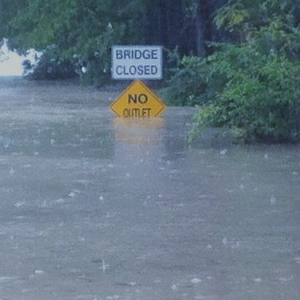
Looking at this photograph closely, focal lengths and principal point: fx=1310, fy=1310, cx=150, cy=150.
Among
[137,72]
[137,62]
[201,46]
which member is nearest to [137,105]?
[137,72]

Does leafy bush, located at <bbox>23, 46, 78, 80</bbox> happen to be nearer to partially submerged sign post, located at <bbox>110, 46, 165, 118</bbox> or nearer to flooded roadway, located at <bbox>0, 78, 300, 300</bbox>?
partially submerged sign post, located at <bbox>110, 46, 165, 118</bbox>

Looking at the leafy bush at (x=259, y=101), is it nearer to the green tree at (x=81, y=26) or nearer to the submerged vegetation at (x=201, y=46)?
the submerged vegetation at (x=201, y=46)

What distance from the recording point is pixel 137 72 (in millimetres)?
26797

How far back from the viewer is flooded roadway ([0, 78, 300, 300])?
371 inches

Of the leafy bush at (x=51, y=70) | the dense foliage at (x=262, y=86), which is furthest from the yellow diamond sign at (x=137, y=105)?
the leafy bush at (x=51, y=70)

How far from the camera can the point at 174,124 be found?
25531mm

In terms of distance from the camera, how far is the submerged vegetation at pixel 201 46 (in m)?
20.2

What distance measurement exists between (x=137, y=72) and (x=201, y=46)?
1158 centimetres

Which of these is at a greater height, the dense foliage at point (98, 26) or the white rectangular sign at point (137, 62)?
the dense foliage at point (98, 26)

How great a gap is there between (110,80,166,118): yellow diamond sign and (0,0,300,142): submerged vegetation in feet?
2.94

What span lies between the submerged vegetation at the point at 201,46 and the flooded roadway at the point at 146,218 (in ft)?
2.13

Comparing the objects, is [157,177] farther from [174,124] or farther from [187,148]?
[174,124]

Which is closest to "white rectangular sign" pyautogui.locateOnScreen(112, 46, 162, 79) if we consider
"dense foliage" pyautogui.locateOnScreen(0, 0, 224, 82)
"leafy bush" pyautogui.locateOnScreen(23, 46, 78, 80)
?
"dense foliage" pyautogui.locateOnScreen(0, 0, 224, 82)

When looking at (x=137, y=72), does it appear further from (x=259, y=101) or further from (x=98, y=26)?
(x=98, y=26)
